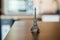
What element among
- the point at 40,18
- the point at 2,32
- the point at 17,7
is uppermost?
the point at 17,7

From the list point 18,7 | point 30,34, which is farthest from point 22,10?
point 30,34

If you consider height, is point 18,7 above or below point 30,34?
above

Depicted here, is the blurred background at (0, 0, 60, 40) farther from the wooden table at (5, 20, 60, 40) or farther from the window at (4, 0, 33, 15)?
the wooden table at (5, 20, 60, 40)

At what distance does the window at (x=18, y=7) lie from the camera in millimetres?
4219

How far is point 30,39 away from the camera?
1449mm

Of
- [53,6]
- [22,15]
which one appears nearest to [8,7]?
[22,15]

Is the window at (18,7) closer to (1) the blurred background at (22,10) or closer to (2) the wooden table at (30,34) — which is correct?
(1) the blurred background at (22,10)

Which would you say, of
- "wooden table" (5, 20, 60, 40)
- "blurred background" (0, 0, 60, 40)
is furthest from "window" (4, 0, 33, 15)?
"wooden table" (5, 20, 60, 40)

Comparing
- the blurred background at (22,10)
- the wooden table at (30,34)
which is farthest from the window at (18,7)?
the wooden table at (30,34)

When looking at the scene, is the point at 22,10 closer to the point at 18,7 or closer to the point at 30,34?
the point at 18,7

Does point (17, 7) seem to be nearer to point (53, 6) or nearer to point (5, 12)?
point (5, 12)

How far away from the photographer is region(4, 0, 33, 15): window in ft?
13.8

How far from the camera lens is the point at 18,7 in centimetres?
430

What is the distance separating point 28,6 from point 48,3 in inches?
20.7
